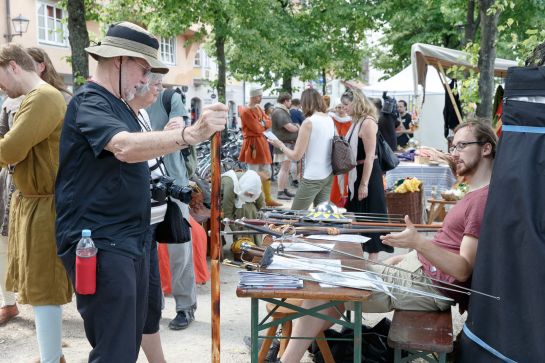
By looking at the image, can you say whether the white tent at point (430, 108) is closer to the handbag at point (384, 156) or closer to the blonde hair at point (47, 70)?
the handbag at point (384, 156)

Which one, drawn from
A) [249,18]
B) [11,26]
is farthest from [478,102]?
[11,26]

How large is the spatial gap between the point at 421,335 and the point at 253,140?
7729mm

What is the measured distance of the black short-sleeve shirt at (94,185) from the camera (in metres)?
2.45

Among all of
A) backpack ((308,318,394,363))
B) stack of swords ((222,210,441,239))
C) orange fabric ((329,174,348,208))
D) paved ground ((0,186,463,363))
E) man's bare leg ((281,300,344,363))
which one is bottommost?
paved ground ((0,186,463,363))

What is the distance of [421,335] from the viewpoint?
284 centimetres

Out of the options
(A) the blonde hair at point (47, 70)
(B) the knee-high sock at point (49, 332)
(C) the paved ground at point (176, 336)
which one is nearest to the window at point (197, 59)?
(C) the paved ground at point (176, 336)

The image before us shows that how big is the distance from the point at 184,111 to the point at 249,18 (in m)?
10.5

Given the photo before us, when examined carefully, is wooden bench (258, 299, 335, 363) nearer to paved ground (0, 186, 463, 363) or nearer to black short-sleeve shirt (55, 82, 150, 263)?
paved ground (0, 186, 463, 363)

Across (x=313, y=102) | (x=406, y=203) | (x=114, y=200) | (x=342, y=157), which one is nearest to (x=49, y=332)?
(x=114, y=200)

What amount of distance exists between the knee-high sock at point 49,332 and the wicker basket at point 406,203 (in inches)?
185

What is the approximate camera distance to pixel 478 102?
23.0ft

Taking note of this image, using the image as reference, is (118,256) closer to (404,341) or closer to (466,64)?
(404,341)

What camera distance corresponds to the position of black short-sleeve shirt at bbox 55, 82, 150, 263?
2.45 m

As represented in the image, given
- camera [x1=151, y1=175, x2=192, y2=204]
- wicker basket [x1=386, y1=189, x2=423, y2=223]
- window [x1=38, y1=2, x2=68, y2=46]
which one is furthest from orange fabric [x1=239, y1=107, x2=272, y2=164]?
window [x1=38, y1=2, x2=68, y2=46]
